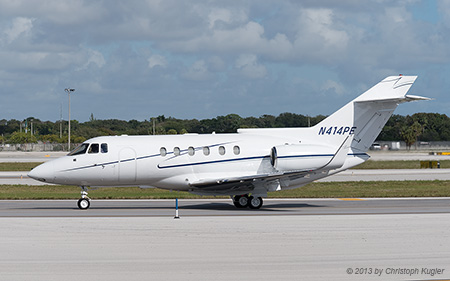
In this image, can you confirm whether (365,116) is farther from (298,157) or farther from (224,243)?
(224,243)

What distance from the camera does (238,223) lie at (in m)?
20.9

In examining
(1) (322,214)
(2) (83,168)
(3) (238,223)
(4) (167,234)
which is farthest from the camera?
(2) (83,168)

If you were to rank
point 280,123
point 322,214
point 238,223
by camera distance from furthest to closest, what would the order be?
point 280,123
point 322,214
point 238,223

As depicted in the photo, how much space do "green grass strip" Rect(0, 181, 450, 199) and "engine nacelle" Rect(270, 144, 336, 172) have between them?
6.92 m

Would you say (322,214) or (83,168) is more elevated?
(83,168)

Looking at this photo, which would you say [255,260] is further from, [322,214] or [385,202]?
[385,202]

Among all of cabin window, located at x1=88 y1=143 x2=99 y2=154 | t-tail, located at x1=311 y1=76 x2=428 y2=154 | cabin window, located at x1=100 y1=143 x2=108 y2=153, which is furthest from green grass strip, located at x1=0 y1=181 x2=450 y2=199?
cabin window, located at x1=88 y1=143 x2=99 y2=154

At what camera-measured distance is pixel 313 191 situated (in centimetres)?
3700

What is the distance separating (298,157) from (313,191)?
446 inches

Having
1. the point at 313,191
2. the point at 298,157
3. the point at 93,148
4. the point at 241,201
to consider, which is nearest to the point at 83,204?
the point at 93,148

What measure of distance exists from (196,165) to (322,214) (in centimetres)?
594

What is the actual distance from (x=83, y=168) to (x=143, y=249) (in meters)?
10.9

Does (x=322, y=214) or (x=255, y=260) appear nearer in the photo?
(x=255, y=260)

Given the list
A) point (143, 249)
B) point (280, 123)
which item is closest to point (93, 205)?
point (143, 249)
